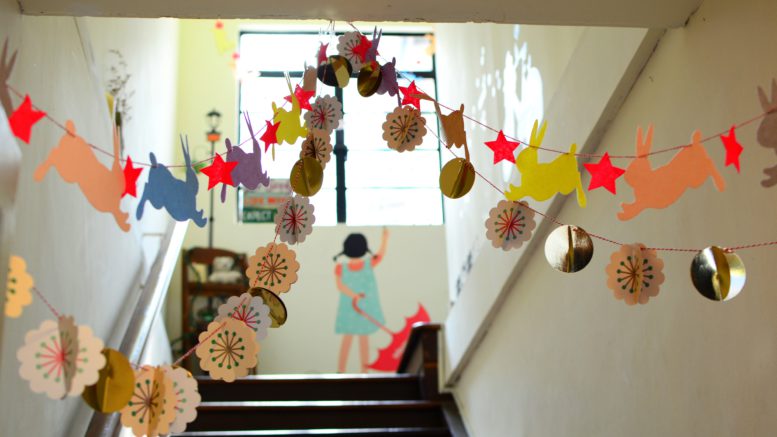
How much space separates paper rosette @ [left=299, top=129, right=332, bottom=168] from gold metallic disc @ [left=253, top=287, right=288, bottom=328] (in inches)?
12.3

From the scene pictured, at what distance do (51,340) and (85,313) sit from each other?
1.58 metres

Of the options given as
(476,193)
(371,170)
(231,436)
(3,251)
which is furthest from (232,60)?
(3,251)

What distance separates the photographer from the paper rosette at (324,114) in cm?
185

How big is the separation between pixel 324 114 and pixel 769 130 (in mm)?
858

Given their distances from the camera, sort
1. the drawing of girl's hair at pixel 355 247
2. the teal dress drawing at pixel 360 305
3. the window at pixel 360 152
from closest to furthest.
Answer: the teal dress drawing at pixel 360 305
the drawing of girl's hair at pixel 355 247
the window at pixel 360 152

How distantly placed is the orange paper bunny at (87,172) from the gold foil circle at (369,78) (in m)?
0.51

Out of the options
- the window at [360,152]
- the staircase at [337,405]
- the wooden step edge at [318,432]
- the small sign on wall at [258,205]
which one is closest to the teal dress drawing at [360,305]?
the window at [360,152]

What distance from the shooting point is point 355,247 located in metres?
5.92

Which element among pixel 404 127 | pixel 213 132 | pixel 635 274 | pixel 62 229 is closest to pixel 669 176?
pixel 635 274

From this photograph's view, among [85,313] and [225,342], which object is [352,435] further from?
[225,342]

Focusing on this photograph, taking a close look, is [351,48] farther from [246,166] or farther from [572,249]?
[572,249]

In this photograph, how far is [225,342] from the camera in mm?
1529

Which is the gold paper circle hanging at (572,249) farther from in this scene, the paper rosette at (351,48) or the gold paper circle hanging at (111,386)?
the gold paper circle hanging at (111,386)

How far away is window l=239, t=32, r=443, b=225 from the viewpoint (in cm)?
619
